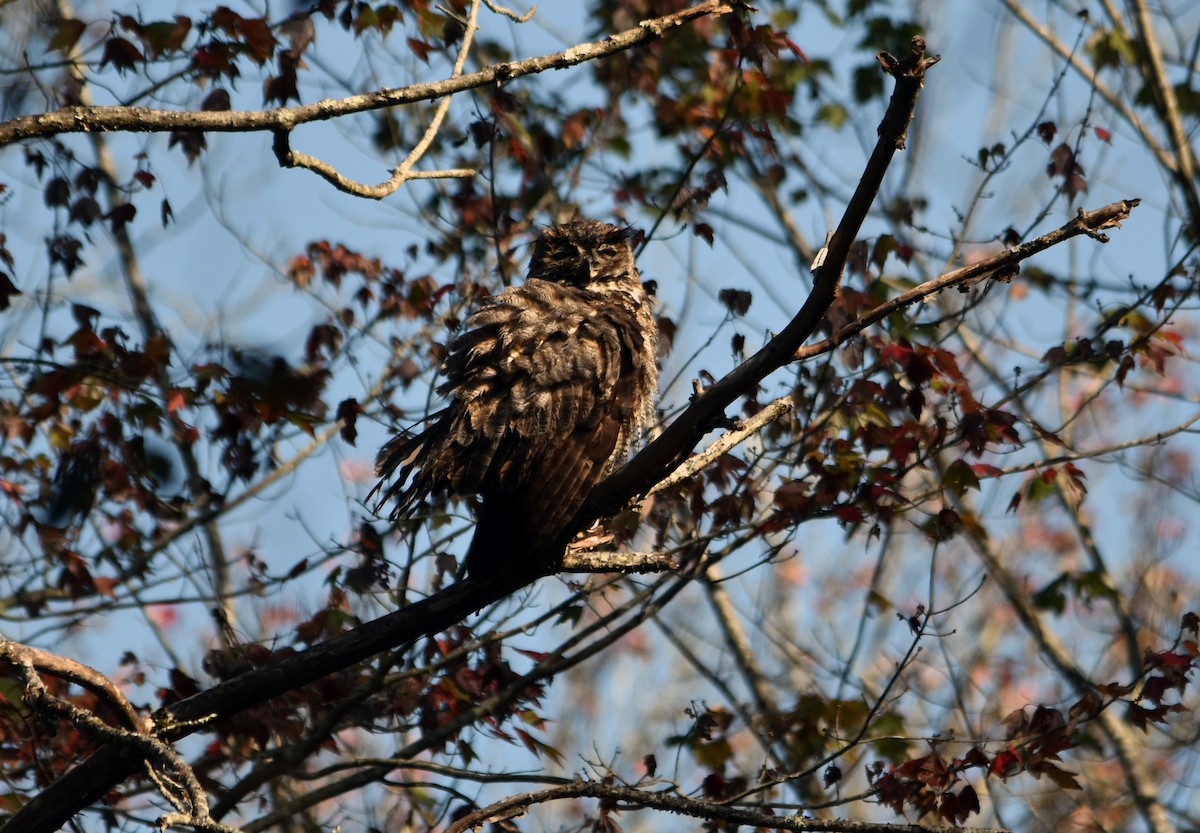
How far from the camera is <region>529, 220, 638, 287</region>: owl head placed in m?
5.97

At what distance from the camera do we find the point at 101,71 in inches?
226

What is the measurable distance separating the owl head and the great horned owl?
0.92 meters

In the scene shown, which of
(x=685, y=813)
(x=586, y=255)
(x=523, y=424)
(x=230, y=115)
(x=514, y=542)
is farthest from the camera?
(x=586, y=255)

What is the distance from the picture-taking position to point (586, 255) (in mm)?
6008

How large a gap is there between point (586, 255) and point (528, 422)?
181cm

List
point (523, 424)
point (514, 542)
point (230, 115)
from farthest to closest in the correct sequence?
point (523, 424), point (514, 542), point (230, 115)

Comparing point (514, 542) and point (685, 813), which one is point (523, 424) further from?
point (685, 813)

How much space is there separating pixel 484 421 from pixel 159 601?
2854 millimetres

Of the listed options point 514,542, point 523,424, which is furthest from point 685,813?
point 523,424

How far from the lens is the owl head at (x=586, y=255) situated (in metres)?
5.97

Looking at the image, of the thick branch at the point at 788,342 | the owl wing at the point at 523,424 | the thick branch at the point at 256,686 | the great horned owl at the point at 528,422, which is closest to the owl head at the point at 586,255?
the great horned owl at the point at 528,422

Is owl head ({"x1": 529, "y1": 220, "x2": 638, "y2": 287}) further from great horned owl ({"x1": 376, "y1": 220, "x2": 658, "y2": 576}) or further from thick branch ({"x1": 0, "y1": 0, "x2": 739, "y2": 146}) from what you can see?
thick branch ({"x1": 0, "y1": 0, "x2": 739, "y2": 146})

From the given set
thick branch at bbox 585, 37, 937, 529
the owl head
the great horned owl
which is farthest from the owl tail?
the owl head

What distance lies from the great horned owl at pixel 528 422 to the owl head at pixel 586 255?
92 centimetres
